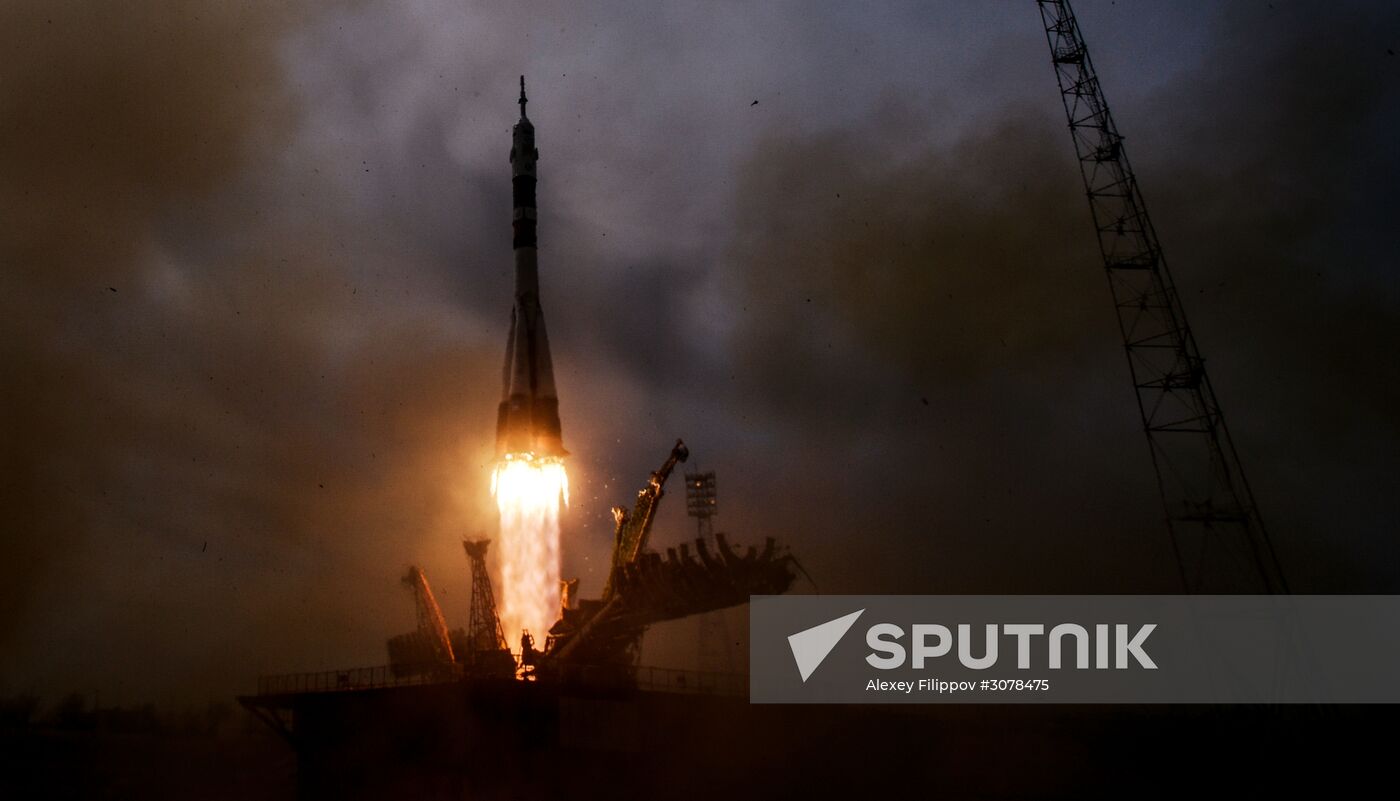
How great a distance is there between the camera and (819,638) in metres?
56.9

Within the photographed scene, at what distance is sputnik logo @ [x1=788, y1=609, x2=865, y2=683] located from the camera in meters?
56.5

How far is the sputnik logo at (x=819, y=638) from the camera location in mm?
56531

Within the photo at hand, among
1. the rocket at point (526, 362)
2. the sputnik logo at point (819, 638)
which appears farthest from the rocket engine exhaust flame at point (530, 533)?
the sputnik logo at point (819, 638)

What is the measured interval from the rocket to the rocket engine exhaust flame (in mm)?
1039

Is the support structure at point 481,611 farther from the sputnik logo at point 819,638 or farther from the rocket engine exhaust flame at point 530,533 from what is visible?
the sputnik logo at point 819,638

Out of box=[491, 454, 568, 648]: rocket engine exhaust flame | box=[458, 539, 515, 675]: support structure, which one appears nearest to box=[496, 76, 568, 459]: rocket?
box=[491, 454, 568, 648]: rocket engine exhaust flame

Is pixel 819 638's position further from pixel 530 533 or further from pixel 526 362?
pixel 526 362

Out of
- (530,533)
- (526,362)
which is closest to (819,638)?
(530,533)

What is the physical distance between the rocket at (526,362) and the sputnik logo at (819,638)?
70.7 feet

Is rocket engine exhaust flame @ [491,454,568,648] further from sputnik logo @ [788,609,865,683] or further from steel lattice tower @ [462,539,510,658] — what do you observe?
sputnik logo @ [788,609,865,683]

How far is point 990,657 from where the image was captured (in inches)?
2148

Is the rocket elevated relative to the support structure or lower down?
elevated

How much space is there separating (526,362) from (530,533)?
37.3ft

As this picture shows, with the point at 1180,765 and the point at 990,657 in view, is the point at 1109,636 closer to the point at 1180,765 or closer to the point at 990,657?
the point at 990,657
